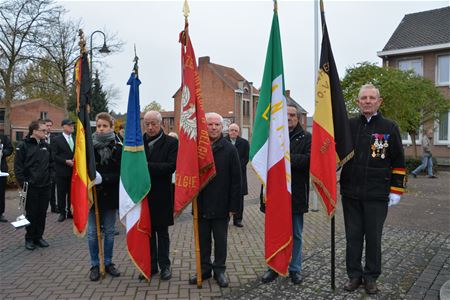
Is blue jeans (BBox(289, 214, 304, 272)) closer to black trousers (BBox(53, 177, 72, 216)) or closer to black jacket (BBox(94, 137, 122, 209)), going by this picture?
black jacket (BBox(94, 137, 122, 209))

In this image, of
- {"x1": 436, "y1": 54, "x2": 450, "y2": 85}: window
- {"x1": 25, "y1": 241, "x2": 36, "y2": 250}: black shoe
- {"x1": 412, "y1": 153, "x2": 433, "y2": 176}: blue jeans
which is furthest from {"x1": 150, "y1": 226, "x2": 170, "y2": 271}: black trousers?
{"x1": 436, "y1": 54, "x2": 450, "y2": 85}: window

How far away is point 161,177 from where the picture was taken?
16.0ft

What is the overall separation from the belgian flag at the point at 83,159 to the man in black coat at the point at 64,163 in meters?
3.03

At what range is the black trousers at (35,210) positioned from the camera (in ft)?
20.3

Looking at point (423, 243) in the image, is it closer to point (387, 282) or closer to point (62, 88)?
point (387, 282)

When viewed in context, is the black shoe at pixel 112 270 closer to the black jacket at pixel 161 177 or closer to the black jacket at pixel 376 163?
the black jacket at pixel 161 177

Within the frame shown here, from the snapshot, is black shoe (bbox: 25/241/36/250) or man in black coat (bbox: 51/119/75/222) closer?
black shoe (bbox: 25/241/36/250)

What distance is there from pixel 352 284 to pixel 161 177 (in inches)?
104

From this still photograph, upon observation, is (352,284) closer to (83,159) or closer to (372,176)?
(372,176)

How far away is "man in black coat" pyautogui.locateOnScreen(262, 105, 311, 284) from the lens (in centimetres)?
466

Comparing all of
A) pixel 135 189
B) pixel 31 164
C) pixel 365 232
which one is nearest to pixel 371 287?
pixel 365 232

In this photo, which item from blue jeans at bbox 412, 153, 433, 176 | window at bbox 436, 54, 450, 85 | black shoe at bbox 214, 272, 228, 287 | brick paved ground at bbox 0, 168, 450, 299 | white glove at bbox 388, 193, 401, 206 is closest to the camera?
white glove at bbox 388, 193, 401, 206

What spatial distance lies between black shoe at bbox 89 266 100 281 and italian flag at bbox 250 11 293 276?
215cm

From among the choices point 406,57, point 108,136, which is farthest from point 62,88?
point 108,136
